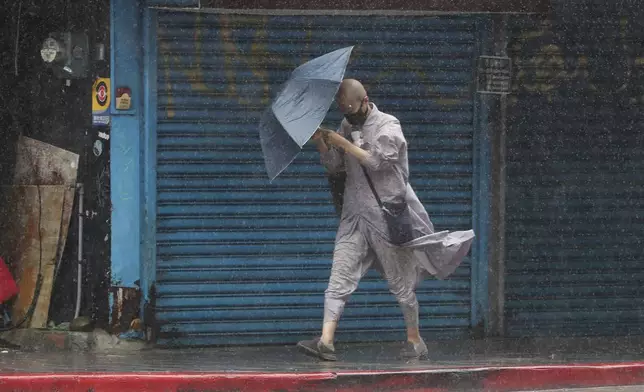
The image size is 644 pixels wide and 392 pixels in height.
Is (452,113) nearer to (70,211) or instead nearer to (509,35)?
(509,35)

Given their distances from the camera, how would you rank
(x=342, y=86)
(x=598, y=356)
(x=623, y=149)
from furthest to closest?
(x=623, y=149), (x=598, y=356), (x=342, y=86)

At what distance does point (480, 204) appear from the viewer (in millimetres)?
11078

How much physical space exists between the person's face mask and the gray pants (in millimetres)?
676

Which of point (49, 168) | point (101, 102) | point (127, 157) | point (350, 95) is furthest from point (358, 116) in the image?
point (49, 168)

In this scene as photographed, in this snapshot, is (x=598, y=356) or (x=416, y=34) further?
(x=416, y=34)

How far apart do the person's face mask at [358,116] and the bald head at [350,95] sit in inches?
1.5

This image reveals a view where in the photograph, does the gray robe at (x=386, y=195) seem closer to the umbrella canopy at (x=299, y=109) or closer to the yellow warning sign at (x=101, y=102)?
the umbrella canopy at (x=299, y=109)

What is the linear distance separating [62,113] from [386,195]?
119 inches

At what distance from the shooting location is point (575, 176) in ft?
37.3

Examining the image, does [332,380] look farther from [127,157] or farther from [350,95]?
[127,157]

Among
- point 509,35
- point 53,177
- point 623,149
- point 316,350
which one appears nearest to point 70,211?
Answer: point 53,177

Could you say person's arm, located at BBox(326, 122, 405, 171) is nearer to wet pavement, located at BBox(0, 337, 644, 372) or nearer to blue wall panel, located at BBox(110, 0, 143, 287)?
wet pavement, located at BBox(0, 337, 644, 372)

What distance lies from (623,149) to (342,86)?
329 cm

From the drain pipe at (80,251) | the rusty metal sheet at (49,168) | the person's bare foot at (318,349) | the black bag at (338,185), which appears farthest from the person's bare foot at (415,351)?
the rusty metal sheet at (49,168)
